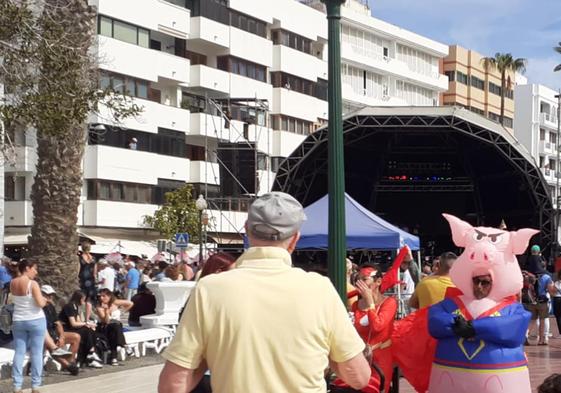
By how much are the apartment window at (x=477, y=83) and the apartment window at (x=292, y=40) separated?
2527 cm

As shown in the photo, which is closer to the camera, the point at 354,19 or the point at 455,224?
the point at 455,224

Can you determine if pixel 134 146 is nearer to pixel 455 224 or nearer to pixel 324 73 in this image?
pixel 324 73

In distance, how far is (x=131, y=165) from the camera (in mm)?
42844

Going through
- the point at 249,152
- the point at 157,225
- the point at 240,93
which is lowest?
the point at 157,225

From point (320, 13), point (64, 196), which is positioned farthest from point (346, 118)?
point (320, 13)

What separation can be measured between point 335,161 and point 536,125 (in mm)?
80545

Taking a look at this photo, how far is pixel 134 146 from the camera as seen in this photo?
42.8 m

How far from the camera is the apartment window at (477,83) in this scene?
78206mm

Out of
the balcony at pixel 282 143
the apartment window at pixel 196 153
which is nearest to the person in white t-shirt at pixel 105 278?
the apartment window at pixel 196 153

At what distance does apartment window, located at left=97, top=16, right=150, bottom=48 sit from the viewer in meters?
41.0

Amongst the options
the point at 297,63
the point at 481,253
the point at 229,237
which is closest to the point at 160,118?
the point at 229,237

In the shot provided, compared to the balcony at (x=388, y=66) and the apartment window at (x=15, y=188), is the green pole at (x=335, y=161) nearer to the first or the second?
the apartment window at (x=15, y=188)

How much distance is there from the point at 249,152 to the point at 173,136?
44.6ft

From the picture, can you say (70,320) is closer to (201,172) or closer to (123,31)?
(123,31)
